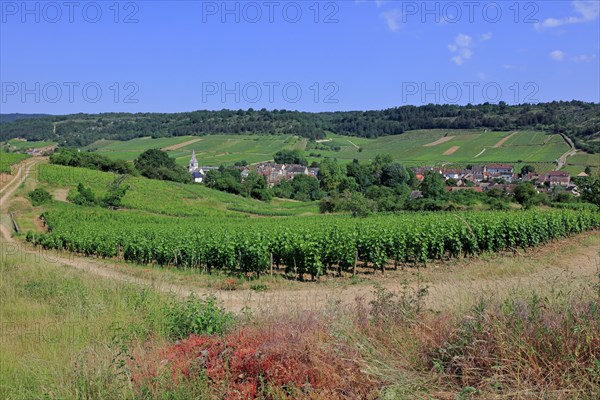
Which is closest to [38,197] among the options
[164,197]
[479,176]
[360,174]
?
[164,197]

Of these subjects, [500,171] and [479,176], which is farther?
[500,171]

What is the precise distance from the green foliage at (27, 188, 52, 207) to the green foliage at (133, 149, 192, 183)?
120 ft

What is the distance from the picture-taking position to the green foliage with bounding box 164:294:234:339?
6531 millimetres

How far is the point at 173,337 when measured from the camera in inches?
257

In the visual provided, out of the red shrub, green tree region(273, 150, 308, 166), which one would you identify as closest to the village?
green tree region(273, 150, 308, 166)

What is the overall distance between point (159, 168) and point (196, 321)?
279 feet

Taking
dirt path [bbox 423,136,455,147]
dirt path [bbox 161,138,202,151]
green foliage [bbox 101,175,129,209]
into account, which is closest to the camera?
green foliage [bbox 101,175,129,209]

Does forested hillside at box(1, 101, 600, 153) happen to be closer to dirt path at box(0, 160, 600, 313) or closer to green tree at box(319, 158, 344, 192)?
green tree at box(319, 158, 344, 192)

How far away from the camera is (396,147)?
149625 millimetres

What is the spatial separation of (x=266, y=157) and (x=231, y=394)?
139928 millimetres

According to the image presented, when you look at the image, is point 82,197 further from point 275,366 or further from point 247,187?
point 275,366

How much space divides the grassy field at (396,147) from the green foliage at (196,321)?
329ft

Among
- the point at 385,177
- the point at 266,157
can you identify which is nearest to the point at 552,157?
the point at 385,177

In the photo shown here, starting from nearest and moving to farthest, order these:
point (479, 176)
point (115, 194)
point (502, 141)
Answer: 1. point (115, 194)
2. point (479, 176)
3. point (502, 141)
